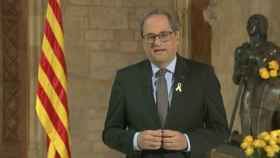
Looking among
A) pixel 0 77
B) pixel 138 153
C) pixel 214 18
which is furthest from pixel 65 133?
pixel 0 77

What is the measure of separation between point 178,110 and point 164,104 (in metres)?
→ 0.07

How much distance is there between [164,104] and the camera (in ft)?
10.4

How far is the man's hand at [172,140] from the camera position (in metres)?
2.99

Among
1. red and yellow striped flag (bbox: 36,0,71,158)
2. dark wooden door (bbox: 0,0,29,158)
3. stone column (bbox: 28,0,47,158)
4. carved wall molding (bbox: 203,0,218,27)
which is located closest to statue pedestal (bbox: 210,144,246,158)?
red and yellow striped flag (bbox: 36,0,71,158)

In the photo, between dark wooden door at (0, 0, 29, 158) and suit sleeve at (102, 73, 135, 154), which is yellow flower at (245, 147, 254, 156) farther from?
dark wooden door at (0, 0, 29, 158)

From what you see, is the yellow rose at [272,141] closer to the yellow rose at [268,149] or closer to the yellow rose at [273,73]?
the yellow rose at [268,149]

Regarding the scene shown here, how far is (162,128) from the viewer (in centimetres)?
314

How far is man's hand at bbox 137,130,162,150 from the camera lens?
2.99 meters

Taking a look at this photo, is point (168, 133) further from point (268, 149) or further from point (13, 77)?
point (13, 77)

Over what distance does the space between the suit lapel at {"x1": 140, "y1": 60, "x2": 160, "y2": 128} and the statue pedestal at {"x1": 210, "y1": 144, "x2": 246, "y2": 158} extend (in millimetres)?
412

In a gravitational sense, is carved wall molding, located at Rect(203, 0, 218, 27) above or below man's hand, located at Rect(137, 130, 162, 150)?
above

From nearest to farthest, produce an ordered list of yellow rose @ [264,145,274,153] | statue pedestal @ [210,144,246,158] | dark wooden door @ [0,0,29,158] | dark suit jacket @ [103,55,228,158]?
yellow rose @ [264,145,274,153]
dark suit jacket @ [103,55,228,158]
statue pedestal @ [210,144,246,158]
dark wooden door @ [0,0,29,158]

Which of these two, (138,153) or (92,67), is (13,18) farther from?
(138,153)

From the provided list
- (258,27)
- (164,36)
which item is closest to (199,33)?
(258,27)
